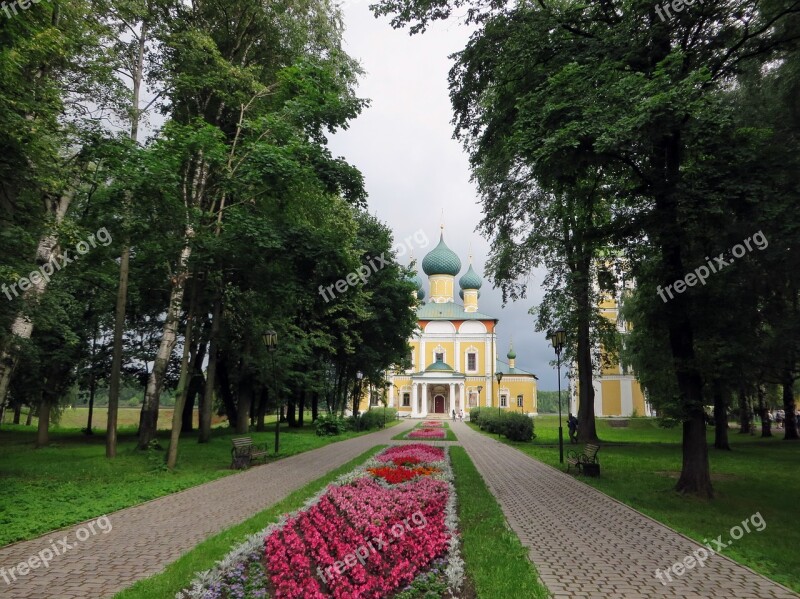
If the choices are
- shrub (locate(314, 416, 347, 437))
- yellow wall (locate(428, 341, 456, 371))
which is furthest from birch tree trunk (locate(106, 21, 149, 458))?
yellow wall (locate(428, 341, 456, 371))

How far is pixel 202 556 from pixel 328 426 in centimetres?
2075

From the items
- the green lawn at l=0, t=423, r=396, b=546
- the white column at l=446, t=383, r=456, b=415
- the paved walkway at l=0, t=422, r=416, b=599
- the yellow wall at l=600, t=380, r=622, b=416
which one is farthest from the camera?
the white column at l=446, t=383, r=456, b=415

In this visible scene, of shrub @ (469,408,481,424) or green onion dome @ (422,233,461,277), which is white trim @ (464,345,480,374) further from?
shrub @ (469,408,481,424)

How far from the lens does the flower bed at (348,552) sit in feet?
16.7

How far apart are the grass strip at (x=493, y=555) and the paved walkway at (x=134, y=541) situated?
3406mm

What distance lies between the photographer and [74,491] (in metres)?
9.62

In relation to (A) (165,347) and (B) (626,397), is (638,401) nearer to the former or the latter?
(B) (626,397)

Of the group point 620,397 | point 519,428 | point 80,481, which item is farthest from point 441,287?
point 80,481

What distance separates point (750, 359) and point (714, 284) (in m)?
1.83

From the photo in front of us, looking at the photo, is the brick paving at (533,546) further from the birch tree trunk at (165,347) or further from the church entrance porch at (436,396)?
the church entrance porch at (436,396)

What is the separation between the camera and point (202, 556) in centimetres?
596

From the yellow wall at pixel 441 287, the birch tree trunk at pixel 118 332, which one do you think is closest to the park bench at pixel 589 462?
the birch tree trunk at pixel 118 332

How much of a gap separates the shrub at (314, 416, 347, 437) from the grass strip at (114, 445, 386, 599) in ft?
55.1

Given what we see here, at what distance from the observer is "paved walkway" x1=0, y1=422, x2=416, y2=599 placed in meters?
5.22
